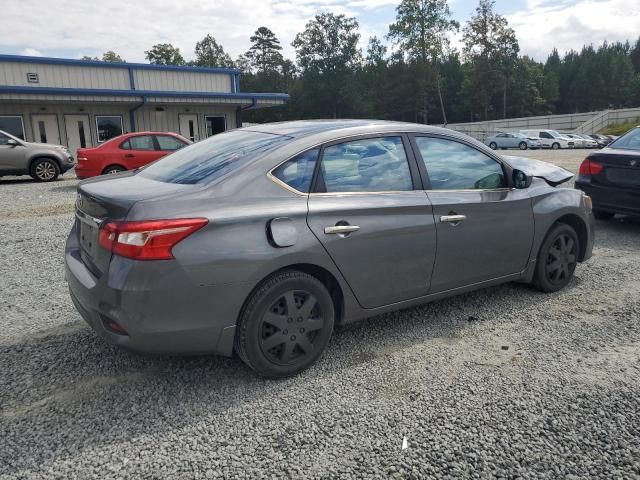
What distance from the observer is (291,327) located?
3154mm

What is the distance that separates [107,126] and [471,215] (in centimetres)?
2558

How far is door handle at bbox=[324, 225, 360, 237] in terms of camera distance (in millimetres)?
3198

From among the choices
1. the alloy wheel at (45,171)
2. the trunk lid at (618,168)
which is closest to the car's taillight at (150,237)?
the trunk lid at (618,168)

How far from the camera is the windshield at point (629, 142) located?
7.22 meters

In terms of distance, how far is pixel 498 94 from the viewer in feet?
237

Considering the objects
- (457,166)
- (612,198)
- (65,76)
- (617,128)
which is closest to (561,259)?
(457,166)

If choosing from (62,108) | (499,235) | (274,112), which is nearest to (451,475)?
(499,235)

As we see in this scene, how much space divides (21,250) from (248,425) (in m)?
4.83

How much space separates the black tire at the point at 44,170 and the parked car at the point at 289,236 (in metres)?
12.8

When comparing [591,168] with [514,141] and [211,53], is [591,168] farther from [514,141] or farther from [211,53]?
[211,53]

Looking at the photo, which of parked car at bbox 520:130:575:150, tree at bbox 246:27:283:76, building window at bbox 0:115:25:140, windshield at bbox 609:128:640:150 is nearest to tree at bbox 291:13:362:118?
tree at bbox 246:27:283:76

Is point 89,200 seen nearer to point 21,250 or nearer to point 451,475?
point 451,475

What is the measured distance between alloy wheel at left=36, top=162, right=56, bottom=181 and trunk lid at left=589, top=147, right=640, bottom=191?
46.1 ft

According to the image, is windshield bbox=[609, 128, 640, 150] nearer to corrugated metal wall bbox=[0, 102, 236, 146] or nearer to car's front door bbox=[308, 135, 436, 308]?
car's front door bbox=[308, 135, 436, 308]
